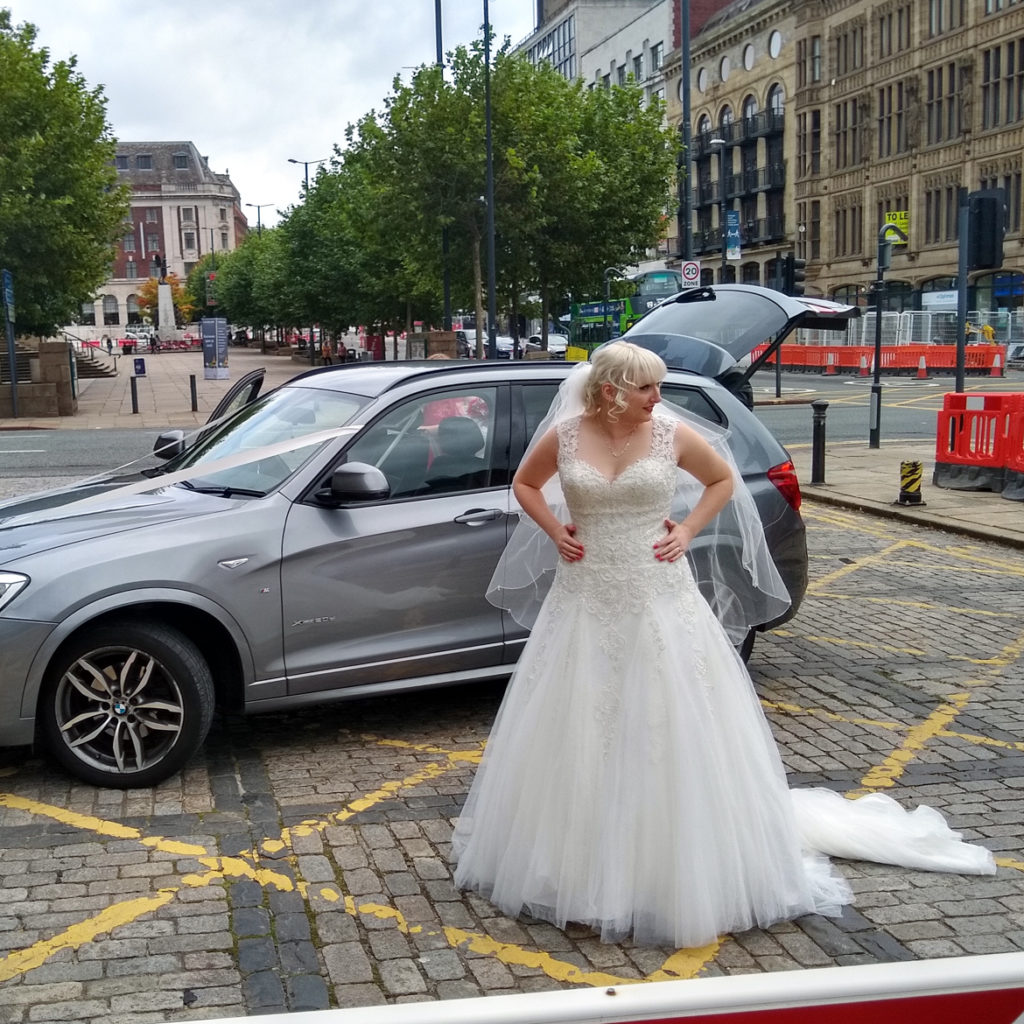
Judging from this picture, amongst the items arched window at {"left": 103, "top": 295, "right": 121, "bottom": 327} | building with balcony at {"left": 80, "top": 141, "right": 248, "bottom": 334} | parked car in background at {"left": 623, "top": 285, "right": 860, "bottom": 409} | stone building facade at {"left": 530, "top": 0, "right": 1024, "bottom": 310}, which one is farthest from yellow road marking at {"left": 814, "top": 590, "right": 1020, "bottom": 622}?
arched window at {"left": 103, "top": 295, "right": 121, "bottom": 327}

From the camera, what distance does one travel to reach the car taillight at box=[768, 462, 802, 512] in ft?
21.7

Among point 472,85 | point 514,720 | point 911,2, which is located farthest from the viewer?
point 911,2

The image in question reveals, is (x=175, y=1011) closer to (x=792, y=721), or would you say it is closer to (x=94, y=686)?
(x=94, y=686)

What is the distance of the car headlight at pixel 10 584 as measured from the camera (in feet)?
15.8

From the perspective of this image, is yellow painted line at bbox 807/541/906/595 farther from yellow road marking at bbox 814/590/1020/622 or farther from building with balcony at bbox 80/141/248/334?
building with balcony at bbox 80/141/248/334

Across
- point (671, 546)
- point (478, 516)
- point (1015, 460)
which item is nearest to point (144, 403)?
point (1015, 460)

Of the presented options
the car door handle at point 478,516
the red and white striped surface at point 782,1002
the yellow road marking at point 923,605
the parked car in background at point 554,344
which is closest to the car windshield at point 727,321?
the yellow road marking at point 923,605

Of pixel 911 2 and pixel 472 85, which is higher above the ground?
pixel 911 2

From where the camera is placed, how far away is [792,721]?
6121mm

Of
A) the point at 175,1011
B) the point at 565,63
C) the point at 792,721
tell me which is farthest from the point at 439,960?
the point at 565,63

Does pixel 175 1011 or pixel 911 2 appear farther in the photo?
pixel 911 2

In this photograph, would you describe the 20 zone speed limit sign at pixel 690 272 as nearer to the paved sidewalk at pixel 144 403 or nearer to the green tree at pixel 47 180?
the paved sidewalk at pixel 144 403

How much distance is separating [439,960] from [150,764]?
1906 mm

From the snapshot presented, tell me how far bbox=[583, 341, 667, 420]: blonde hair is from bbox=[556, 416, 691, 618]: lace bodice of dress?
0.21m
